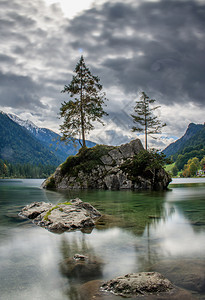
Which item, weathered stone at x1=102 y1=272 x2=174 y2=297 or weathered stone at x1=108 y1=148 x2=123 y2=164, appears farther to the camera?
weathered stone at x1=108 y1=148 x2=123 y2=164

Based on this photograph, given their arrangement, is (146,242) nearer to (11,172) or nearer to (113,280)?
(113,280)

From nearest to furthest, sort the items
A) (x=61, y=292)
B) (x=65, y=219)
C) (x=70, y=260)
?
(x=61, y=292)
(x=70, y=260)
(x=65, y=219)

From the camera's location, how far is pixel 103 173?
33812mm

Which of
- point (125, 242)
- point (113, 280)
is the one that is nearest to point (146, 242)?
point (125, 242)

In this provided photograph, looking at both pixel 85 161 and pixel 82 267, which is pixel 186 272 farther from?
pixel 85 161

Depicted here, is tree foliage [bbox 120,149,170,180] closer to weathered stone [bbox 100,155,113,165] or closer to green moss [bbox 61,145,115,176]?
weathered stone [bbox 100,155,113,165]

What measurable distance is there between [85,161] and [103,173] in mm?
3877

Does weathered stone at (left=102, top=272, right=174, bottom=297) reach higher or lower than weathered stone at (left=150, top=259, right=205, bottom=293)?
higher

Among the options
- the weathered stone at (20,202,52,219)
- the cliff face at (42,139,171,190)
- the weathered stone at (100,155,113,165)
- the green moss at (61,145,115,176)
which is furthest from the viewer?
the green moss at (61,145,115,176)

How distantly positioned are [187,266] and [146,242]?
6.36 ft

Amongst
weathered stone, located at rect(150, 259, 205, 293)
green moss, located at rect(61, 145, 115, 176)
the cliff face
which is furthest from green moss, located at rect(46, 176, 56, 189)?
weathered stone, located at rect(150, 259, 205, 293)

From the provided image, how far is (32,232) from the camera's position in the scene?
26.9 feet

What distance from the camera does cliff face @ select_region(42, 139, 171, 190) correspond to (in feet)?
106

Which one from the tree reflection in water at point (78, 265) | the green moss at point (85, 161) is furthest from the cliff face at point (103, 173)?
the tree reflection in water at point (78, 265)
